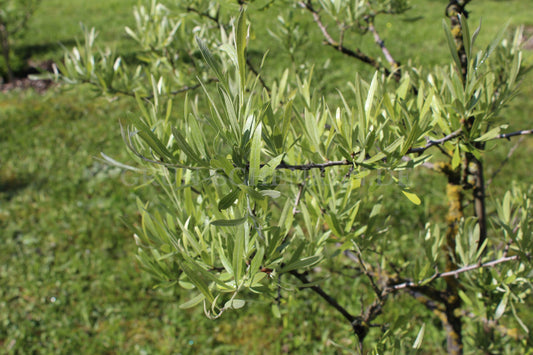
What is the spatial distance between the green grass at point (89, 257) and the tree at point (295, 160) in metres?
0.23

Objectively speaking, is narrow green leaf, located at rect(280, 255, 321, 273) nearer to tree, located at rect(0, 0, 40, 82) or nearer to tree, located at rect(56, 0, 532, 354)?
tree, located at rect(56, 0, 532, 354)

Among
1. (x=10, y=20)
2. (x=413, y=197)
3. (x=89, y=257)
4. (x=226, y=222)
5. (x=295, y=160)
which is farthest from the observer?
(x=10, y=20)

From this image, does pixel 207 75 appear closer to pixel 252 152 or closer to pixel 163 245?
pixel 163 245

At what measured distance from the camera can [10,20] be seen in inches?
229

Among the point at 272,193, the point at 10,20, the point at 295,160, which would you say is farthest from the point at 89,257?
the point at 10,20

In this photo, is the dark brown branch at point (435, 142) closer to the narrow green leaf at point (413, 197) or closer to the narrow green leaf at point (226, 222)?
the narrow green leaf at point (413, 197)

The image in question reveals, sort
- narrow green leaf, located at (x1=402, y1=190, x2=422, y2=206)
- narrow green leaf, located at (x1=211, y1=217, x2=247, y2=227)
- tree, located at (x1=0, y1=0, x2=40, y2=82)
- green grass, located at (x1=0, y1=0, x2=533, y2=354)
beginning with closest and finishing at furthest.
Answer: narrow green leaf, located at (x1=211, y1=217, x2=247, y2=227) → narrow green leaf, located at (x1=402, y1=190, x2=422, y2=206) → green grass, located at (x1=0, y1=0, x2=533, y2=354) → tree, located at (x1=0, y1=0, x2=40, y2=82)

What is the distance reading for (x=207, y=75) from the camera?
1.19m

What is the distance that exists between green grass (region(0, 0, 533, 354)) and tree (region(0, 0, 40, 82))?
1204 millimetres

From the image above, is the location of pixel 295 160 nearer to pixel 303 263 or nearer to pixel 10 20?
pixel 303 263

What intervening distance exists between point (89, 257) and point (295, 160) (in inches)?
95.7

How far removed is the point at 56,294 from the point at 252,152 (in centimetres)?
253

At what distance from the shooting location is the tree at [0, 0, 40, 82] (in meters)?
5.63

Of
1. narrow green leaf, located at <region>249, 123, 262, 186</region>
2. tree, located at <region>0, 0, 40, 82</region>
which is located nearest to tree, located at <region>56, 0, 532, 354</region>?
narrow green leaf, located at <region>249, 123, 262, 186</region>
